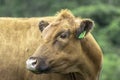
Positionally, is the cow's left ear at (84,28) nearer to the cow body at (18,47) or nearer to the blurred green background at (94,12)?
the cow body at (18,47)

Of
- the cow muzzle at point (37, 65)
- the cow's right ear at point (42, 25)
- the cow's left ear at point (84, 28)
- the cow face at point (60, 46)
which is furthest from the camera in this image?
the cow's right ear at point (42, 25)

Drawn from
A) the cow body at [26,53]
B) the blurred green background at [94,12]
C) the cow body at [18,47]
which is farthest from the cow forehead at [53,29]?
the blurred green background at [94,12]

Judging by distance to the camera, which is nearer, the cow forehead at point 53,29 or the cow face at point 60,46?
the cow face at point 60,46

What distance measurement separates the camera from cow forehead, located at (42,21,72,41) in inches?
674

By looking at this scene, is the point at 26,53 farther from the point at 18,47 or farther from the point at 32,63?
the point at 32,63

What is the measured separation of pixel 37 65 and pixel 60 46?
86 centimetres

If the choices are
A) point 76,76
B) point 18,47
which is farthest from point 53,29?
point 76,76

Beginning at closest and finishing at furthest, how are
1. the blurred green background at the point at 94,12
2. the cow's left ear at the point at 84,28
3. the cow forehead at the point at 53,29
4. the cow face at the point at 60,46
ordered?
the cow face at the point at 60,46, the cow forehead at the point at 53,29, the cow's left ear at the point at 84,28, the blurred green background at the point at 94,12

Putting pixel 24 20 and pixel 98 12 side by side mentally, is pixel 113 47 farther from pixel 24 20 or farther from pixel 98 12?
pixel 24 20

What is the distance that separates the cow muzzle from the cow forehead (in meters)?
0.64

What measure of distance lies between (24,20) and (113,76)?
24637mm

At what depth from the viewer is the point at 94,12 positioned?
215 feet

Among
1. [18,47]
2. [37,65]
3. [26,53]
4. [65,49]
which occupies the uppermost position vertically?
[18,47]

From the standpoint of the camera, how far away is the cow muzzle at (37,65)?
16.7 m
